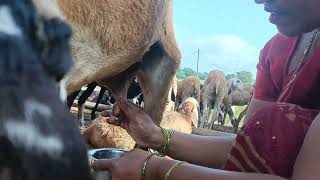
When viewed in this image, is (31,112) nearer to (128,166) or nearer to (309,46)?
(128,166)

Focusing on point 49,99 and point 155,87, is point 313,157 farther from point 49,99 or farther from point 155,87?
point 155,87

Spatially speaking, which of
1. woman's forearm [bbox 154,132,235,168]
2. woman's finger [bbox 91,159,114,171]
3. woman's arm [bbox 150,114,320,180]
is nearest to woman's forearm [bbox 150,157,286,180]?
woman's arm [bbox 150,114,320,180]

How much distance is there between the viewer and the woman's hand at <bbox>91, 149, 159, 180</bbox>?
4.28ft

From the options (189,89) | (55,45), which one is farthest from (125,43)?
(189,89)

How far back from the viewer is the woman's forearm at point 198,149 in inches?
64.4

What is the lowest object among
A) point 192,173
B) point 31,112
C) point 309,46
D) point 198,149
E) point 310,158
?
point 198,149

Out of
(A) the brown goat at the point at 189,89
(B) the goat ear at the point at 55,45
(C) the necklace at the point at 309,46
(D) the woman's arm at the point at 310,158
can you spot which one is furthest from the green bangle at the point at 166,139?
(A) the brown goat at the point at 189,89

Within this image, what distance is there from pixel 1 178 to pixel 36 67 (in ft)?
0.35

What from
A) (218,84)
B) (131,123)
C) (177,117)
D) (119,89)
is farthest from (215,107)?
(131,123)

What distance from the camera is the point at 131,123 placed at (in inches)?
64.7

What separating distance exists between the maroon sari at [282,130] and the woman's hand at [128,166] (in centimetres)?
22

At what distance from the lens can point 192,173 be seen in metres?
1.23

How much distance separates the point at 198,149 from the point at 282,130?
21.5 inches

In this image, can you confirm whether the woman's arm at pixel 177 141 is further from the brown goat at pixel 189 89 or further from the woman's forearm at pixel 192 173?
the brown goat at pixel 189 89
